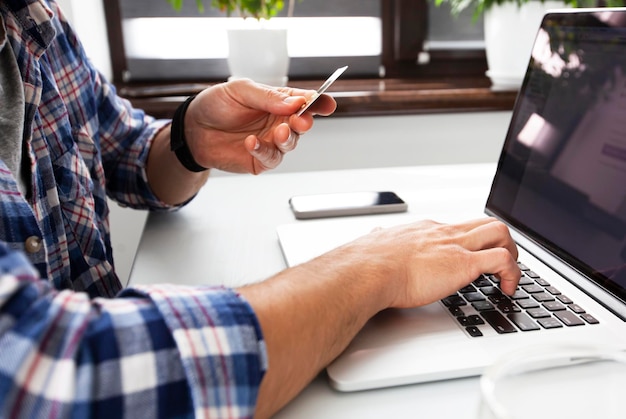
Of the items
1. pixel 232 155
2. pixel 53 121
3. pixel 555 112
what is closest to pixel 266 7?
pixel 232 155

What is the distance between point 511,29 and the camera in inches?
54.5

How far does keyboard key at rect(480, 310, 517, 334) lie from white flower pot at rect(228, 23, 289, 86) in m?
0.95

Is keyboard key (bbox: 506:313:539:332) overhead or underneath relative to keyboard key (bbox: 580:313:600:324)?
overhead

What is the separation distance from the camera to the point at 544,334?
1.57 feet

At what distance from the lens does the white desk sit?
410 mm

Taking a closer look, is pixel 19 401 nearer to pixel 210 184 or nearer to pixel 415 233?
pixel 415 233

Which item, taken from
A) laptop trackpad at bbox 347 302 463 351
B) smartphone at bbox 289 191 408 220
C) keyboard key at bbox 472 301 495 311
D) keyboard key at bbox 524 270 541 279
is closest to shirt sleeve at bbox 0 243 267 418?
laptop trackpad at bbox 347 302 463 351

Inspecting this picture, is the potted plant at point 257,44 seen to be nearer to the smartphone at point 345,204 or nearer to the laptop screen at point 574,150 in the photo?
the smartphone at point 345,204

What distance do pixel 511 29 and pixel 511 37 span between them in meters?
0.02

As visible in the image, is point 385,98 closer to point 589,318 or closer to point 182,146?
point 182,146

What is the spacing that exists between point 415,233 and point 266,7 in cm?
90

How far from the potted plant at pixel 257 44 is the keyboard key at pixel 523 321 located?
0.96 metres

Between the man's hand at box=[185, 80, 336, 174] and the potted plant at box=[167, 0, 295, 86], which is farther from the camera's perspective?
the potted plant at box=[167, 0, 295, 86]

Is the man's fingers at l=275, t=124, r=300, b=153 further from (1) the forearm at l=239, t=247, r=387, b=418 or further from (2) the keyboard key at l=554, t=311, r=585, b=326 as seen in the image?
(2) the keyboard key at l=554, t=311, r=585, b=326
